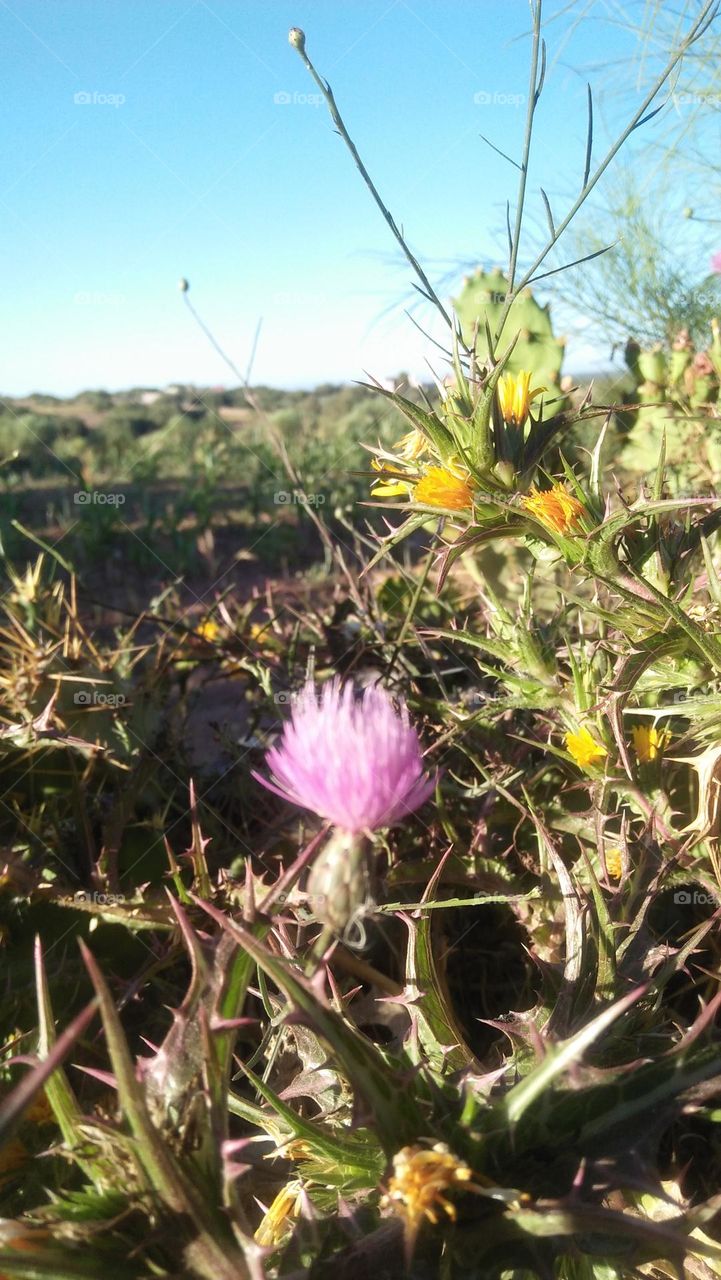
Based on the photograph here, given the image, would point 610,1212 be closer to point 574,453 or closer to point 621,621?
point 621,621

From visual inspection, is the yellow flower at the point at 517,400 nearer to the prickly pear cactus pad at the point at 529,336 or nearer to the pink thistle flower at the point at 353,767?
the pink thistle flower at the point at 353,767

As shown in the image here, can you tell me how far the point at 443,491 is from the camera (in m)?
0.85

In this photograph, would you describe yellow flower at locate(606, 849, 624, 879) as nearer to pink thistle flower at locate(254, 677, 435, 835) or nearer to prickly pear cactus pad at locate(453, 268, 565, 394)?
pink thistle flower at locate(254, 677, 435, 835)

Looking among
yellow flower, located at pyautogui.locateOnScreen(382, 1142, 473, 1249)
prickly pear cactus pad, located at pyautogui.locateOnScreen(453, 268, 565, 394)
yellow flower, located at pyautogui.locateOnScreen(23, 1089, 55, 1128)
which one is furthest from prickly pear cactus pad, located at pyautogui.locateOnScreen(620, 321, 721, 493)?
yellow flower, located at pyautogui.locateOnScreen(23, 1089, 55, 1128)

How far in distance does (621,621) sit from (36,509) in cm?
586

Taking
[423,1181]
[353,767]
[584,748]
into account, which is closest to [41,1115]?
[423,1181]

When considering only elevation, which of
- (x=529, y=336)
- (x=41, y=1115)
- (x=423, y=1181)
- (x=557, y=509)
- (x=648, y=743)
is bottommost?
(x=41, y=1115)

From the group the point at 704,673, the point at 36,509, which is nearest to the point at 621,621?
the point at 704,673

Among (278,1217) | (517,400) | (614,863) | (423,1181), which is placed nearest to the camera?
(423,1181)

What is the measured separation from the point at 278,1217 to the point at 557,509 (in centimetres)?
72

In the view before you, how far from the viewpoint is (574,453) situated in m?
2.11

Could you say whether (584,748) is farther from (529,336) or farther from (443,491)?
(529,336)

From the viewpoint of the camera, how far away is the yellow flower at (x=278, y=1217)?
76 cm

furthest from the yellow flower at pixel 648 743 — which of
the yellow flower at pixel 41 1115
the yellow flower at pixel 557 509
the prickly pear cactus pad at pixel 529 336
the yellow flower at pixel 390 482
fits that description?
the prickly pear cactus pad at pixel 529 336
